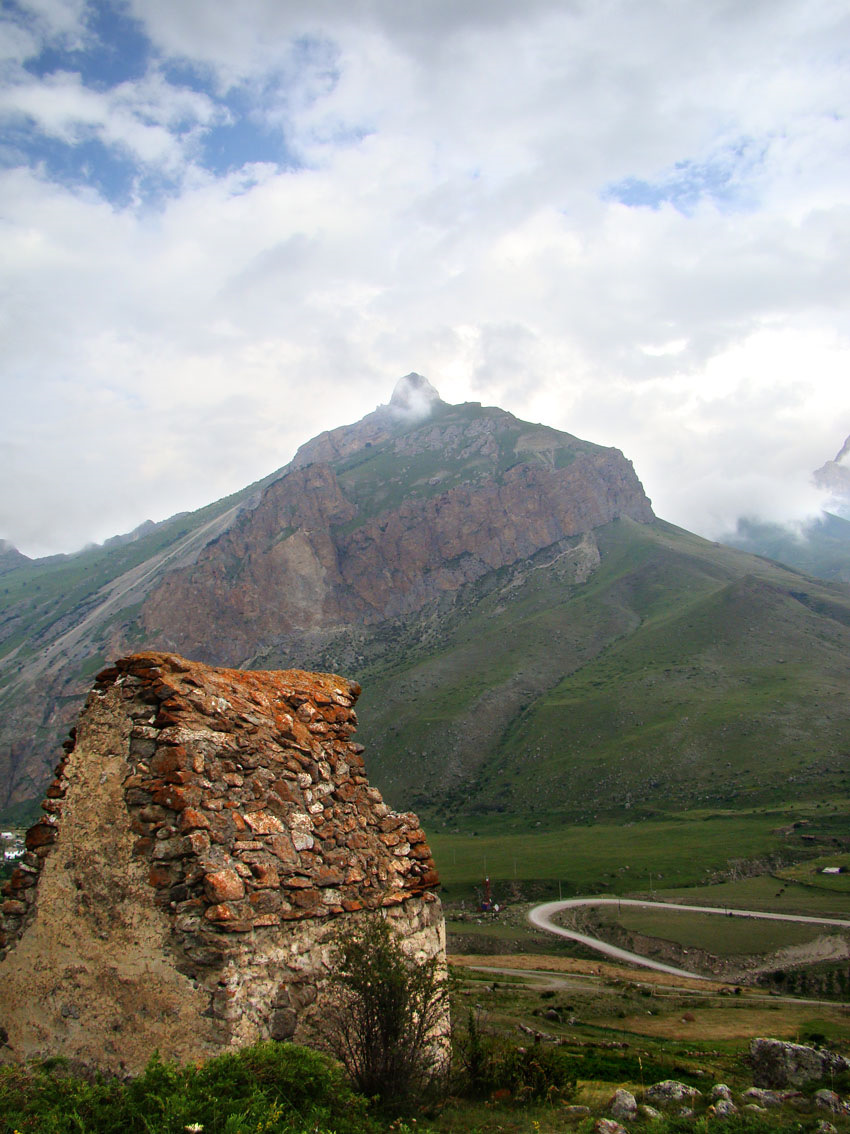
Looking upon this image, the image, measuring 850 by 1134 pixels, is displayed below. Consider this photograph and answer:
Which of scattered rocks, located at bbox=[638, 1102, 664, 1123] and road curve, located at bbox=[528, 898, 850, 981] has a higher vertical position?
scattered rocks, located at bbox=[638, 1102, 664, 1123]

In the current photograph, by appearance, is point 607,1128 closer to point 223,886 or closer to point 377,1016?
point 377,1016

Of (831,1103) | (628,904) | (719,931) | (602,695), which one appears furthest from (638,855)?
(831,1103)

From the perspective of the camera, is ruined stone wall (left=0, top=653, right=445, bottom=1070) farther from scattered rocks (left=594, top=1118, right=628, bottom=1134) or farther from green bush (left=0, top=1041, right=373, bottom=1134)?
scattered rocks (left=594, top=1118, right=628, bottom=1134)

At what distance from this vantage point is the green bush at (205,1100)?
4711 millimetres

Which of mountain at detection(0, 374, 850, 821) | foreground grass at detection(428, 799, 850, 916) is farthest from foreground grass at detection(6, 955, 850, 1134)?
mountain at detection(0, 374, 850, 821)

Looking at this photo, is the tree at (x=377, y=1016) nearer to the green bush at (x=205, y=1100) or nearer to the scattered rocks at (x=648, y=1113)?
the green bush at (x=205, y=1100)

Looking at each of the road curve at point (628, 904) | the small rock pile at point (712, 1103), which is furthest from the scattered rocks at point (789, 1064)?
the road curve at point (628, 904)

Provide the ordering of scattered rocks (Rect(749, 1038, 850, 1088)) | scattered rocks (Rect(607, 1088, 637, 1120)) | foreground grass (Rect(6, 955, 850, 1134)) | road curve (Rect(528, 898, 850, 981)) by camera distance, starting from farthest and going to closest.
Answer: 1. road curve (Rect(528, 898, 850, 981))
2. scattered rocks (Rect(749, 1038, 850, 1088))
3. scattered rocks (Rect(607, 1088, 637, 1120))
4. foreground grass (Rect(6, 955, 850, 1134))

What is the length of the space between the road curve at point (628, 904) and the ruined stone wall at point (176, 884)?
4655 centimetres

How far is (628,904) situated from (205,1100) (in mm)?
63298

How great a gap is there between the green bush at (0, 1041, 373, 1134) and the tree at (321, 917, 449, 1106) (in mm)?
1403

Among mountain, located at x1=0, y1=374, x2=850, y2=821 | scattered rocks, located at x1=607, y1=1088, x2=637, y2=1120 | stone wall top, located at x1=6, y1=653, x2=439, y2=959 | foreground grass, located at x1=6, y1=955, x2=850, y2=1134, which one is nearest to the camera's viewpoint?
foreground grass, located at x1=6, y1=955, x2=850, y2=1134

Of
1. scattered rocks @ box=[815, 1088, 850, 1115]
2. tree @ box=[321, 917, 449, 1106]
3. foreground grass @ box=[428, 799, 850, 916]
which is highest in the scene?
tree @ box=[321, 917, 449, 1106]

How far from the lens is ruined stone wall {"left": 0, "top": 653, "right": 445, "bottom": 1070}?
263 inches
